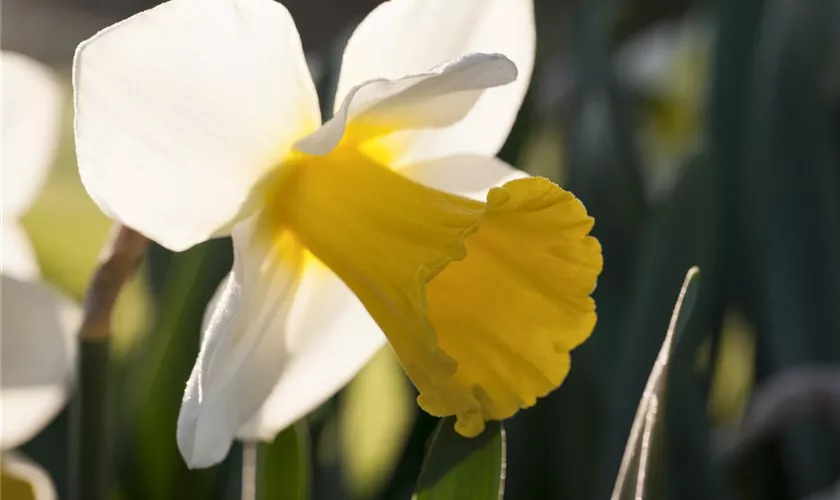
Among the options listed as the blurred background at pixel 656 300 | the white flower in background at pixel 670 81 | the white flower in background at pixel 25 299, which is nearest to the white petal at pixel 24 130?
the white flower in background at pixel 25 299

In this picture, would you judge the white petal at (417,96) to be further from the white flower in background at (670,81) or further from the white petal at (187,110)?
the white flower in background at (670,81)

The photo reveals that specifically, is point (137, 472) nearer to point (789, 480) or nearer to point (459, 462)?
point (459, 462)

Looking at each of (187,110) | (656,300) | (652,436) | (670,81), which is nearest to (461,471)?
(652,436)

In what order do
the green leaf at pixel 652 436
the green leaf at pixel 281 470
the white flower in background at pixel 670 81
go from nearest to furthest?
the green leaf at pixel 652 436 < the green leaf at pixel 281 470 < the white flower in background at pixel 670 81

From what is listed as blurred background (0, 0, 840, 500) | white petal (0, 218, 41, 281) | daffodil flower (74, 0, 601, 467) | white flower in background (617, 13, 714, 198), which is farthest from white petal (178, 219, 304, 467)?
white flower in background (617, 13, 714, 198)

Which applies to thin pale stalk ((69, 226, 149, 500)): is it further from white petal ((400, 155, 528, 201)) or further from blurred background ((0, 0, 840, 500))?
blurred background ((0, 0, 840, 500))

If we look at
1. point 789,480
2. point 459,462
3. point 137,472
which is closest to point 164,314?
point 137,472
